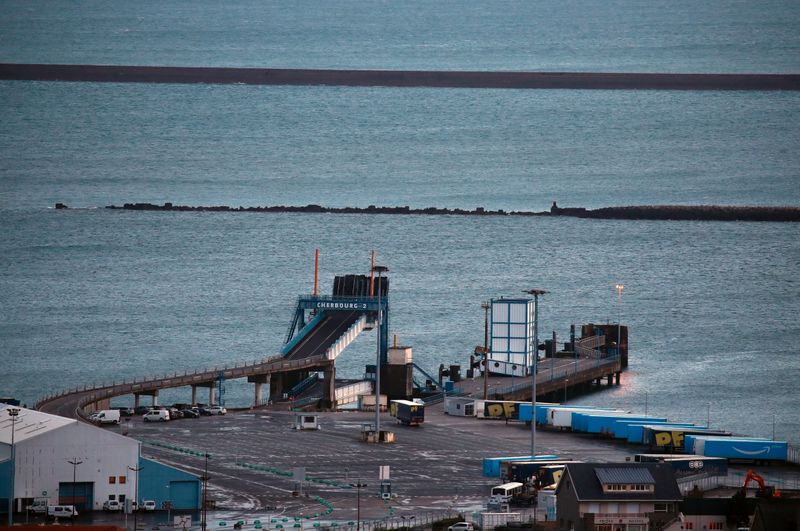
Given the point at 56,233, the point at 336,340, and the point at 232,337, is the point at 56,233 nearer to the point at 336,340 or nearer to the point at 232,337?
the point at 232,337

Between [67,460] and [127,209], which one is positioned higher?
[127,209]

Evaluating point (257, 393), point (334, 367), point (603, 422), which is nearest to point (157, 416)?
point (257, 393)

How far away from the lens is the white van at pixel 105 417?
198 feet

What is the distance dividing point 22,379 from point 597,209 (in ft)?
343

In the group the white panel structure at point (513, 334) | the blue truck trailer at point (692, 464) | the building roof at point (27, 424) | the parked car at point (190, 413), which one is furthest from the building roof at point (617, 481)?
the white panel structure at point (513, 334)

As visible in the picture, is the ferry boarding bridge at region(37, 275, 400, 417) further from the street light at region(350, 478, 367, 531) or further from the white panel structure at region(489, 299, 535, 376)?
the street light at region(350, 478, 367, 531)

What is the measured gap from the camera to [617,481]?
43375 mm

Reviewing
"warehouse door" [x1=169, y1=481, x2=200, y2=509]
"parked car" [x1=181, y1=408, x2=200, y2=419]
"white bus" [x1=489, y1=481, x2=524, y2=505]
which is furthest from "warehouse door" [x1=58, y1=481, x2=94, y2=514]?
"parked car" [x1=181, y1=408, x2=200, y2=419]

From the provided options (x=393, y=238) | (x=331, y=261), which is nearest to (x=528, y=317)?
(x=331, y=261)

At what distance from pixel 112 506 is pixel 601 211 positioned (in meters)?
135

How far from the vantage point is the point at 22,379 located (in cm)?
8456

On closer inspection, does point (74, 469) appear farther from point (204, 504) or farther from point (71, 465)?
point (204, 504)

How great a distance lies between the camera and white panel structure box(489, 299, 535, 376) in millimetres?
78688

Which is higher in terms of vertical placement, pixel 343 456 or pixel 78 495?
pixel 343 456
